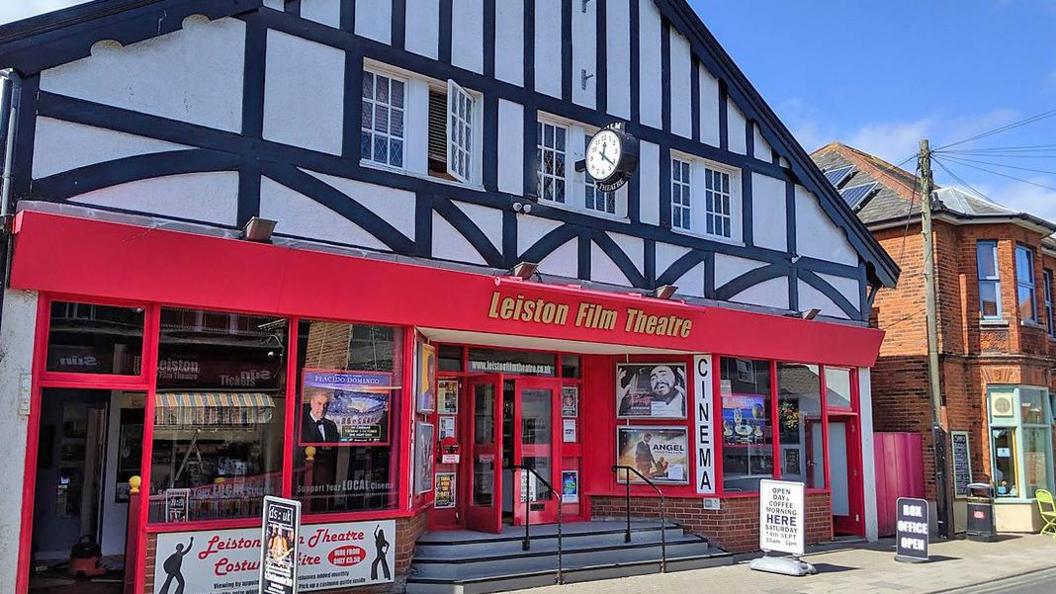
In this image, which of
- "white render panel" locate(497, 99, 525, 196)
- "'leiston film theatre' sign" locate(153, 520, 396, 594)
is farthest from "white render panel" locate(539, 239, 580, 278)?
"'leiston film theatre' sign" locate(153, 520, 396, 594)

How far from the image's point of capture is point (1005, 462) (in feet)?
61.0

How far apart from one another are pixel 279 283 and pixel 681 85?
7645 mm

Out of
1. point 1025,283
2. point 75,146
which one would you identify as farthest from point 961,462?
point 75,146

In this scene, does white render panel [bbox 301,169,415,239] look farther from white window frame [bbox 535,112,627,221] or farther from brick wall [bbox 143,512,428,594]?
brick wall [bbox 143,512,428,594]

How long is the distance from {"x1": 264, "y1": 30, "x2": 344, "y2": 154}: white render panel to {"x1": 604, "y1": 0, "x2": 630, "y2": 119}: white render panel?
4.46 metres

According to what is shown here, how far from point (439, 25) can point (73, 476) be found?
7.32 meters

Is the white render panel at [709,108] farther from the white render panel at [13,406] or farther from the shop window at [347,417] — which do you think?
the white render panel at [13,406]

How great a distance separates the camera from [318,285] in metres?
9.36

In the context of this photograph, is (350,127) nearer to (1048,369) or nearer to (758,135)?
(758,135)

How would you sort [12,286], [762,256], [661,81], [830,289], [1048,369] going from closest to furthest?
[12,286] → [661,81] → [762,256] → [830,289] → [1048,369]

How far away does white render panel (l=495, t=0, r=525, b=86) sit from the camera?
38.3 ft

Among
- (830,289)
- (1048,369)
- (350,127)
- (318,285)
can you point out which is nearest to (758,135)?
(830,289)

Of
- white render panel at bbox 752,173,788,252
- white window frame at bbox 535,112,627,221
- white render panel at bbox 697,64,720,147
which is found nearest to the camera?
white window frame at bbox 535,112,627,221

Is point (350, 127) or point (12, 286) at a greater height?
point (350, 127)
